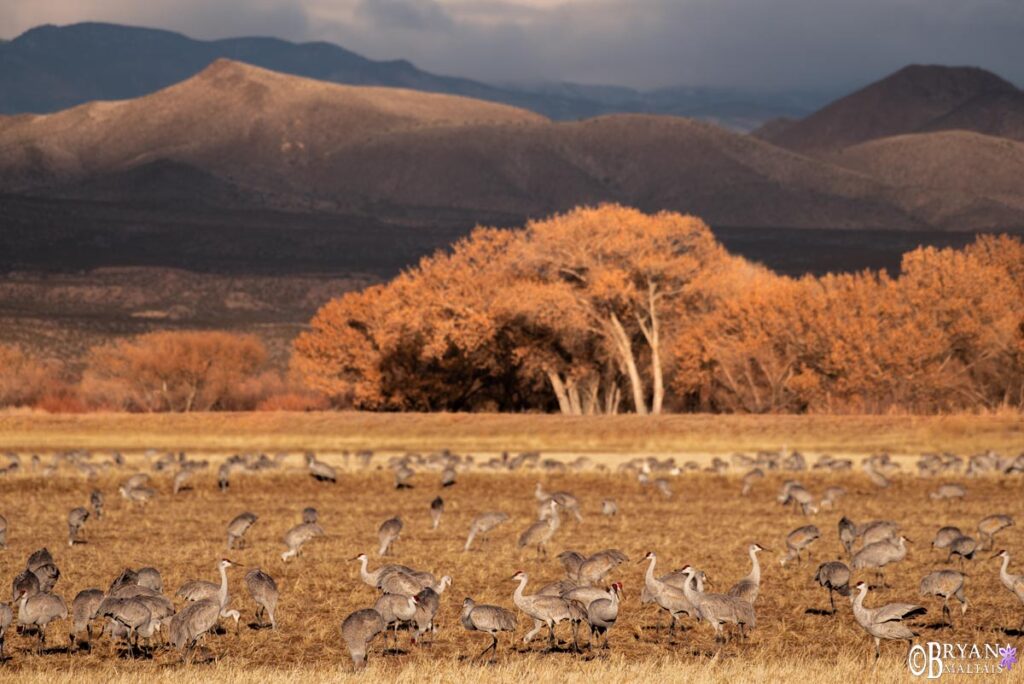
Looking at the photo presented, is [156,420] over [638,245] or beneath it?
beneath

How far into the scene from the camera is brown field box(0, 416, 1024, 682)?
51.7 ft

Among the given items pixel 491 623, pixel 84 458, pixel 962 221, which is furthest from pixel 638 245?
pixel 962 221

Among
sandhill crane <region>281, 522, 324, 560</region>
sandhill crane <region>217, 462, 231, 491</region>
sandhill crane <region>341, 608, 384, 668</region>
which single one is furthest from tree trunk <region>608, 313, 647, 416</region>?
sandhill crane <region>341, 608, 384, 668</region>

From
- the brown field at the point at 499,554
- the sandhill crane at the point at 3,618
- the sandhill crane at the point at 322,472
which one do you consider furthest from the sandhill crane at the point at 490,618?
the sandhill crane at the point at 322,472

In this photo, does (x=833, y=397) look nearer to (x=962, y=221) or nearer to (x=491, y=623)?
(x=491, y=623)

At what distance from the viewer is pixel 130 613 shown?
1598cm

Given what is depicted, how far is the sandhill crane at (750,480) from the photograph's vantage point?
34.1m

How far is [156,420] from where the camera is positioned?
55.5 meters

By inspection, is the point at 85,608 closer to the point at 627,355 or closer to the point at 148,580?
the point at 148,580

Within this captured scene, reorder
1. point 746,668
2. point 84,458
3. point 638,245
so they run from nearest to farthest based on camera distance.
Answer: point 746,668
point 84,458
point 638,245

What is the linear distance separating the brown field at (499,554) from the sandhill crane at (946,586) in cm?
25

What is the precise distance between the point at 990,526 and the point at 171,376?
5710 centimetres

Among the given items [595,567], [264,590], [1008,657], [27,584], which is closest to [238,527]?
[264,590]

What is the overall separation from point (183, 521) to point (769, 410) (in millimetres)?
36518
